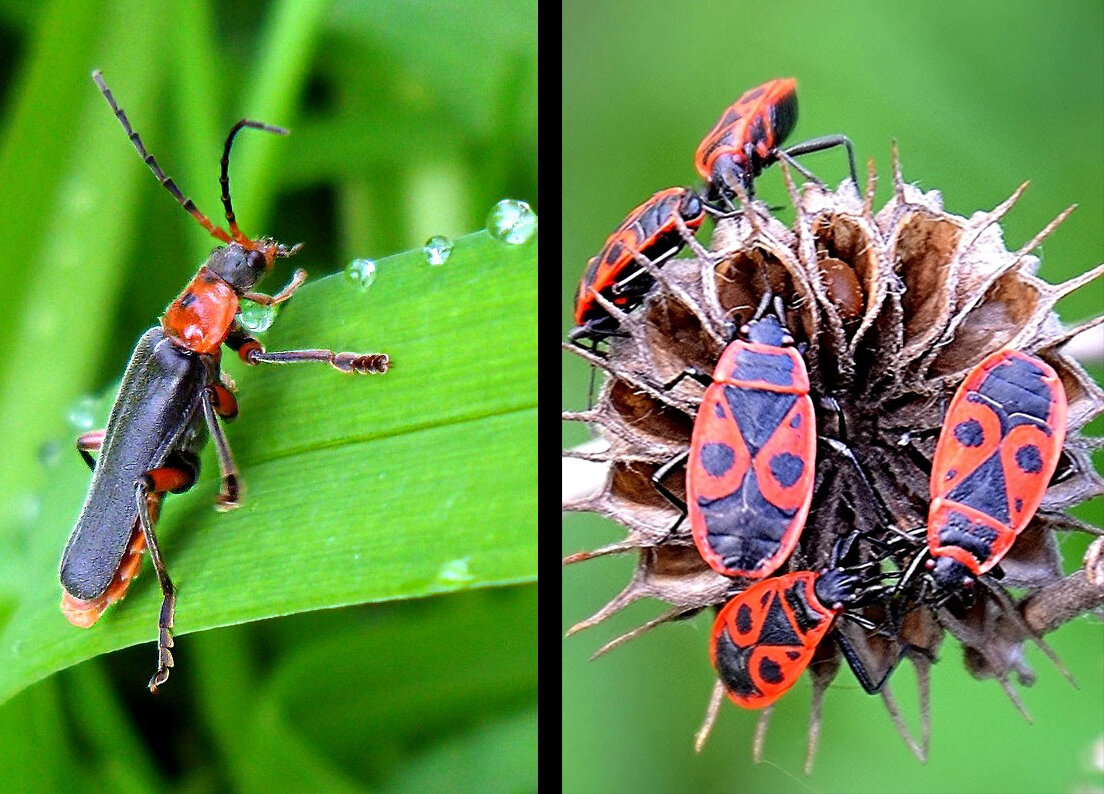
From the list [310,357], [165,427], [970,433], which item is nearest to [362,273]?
[310,357]

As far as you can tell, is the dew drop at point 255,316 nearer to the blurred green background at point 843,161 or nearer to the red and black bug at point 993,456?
the blurred green background at point 843,161

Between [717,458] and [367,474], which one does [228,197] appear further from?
[717,458]

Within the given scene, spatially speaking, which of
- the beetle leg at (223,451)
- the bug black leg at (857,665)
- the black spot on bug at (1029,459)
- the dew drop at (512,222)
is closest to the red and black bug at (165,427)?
the beetle leg at (223,451)

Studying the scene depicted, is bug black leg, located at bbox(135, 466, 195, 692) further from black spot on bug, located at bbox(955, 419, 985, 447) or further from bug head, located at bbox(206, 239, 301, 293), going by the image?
black spot on bug, located at bbox(955, 419, 985, 447)

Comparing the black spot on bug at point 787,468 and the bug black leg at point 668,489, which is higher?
the black spot on bug at point 787,468

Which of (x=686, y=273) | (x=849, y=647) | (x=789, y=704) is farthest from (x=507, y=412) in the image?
(x=789, y=704)

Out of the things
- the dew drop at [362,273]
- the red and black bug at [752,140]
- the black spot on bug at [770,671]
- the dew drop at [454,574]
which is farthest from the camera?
the red and black bug at [752,140]

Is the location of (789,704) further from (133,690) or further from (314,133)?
(314,133)
